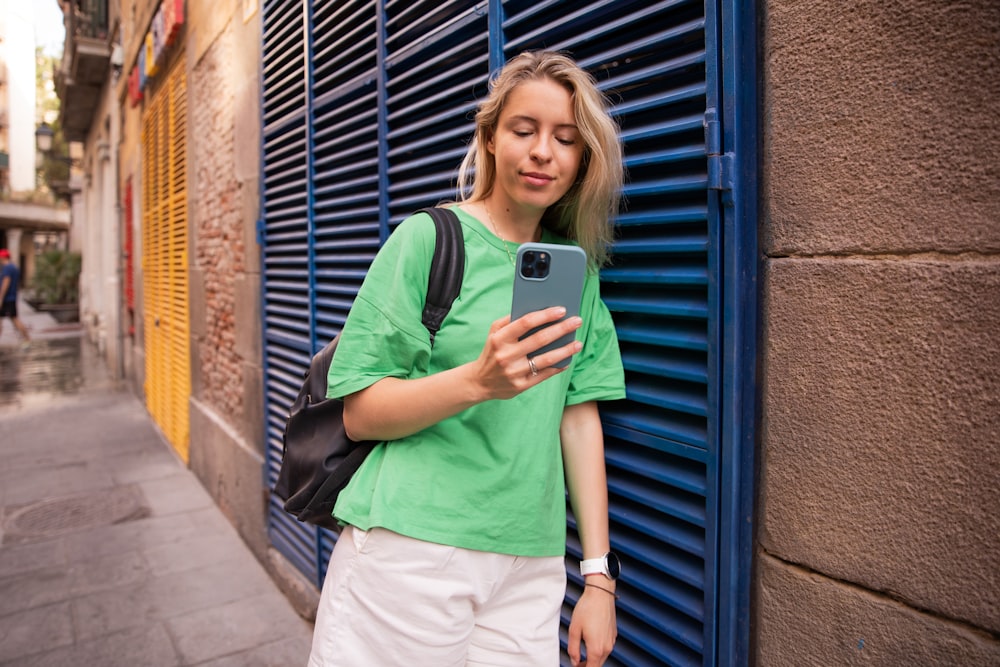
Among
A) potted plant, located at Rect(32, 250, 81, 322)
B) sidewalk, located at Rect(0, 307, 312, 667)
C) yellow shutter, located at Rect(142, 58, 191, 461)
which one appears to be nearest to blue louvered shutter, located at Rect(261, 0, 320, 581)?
sidewalk, located at Rect(0, 307, 312, 667)

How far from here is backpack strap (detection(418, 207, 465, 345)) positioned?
4.97 ft

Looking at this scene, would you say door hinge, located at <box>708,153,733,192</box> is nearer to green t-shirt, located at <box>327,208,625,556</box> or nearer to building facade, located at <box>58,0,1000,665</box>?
building facade, located at <box>58,0,1000,665</box>

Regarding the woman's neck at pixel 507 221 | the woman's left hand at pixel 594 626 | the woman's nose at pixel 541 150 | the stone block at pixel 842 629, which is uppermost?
the woman's nose at pixel 541 150

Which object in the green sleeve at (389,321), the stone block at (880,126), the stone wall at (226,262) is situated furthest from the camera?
the stone wall at (226,262)

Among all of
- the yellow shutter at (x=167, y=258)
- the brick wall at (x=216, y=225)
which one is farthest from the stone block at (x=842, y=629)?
the yellow shutter at (x=167, y=258)

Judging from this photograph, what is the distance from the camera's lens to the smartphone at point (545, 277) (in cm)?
129

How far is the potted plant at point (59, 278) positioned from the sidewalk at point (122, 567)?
23.0 metres

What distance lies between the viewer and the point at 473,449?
1.58 metres

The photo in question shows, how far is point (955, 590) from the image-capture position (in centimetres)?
127

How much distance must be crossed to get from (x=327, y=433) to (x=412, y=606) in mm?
476

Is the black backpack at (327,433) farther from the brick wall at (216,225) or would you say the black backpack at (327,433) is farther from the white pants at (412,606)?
the brick wall at (216,225)

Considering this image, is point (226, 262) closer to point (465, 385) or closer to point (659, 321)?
point (659, 321)

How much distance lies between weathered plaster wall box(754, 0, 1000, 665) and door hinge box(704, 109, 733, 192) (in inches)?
3.1

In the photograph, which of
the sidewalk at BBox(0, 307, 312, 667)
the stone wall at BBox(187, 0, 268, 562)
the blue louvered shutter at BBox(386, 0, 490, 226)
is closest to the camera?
the blue louvered shutter at BBox(386, 0, 490, 226)
